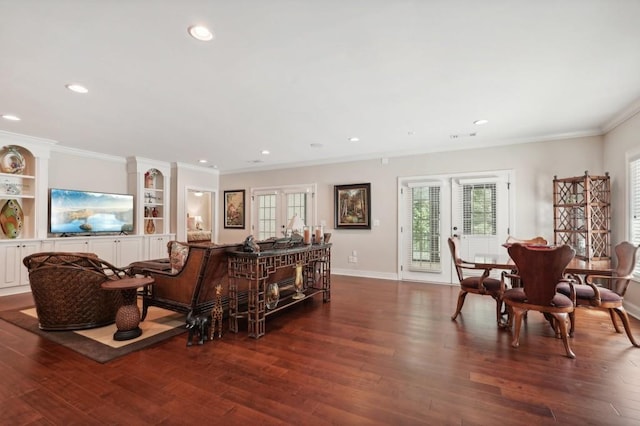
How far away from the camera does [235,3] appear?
1812mm

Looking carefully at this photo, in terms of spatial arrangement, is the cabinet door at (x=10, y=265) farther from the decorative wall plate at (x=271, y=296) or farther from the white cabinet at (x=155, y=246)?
the decorative wall plate at (x=271, y=296)

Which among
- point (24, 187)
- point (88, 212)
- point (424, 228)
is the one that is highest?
point (24, 187)

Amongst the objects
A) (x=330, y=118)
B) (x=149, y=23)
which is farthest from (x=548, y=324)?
(x=149, y=23)

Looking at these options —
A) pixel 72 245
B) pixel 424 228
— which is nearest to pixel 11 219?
pixel 72 245

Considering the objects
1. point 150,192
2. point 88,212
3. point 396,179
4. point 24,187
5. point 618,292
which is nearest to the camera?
point 618,292

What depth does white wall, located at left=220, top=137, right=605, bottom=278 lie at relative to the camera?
465cm

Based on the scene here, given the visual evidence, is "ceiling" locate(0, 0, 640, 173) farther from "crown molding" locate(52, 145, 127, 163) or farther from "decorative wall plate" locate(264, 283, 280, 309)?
"decorative wall plate" locate(264, 283, 280, 309)

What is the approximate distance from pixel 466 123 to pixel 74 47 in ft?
14.6

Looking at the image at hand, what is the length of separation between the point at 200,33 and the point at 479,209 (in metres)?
5.02

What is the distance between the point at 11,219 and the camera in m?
4.86

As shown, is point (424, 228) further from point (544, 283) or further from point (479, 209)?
point (544, 283)

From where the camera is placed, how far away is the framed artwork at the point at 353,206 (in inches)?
241

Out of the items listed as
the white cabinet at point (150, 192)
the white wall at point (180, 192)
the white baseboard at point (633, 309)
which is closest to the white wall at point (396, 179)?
the white wall at point (180, 192)

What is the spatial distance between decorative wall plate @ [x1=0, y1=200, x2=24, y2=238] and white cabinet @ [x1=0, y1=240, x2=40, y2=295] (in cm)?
38
